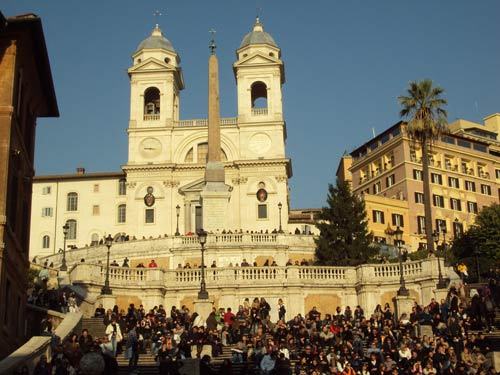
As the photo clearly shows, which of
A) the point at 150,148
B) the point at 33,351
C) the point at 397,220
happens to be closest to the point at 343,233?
the point at 33,351

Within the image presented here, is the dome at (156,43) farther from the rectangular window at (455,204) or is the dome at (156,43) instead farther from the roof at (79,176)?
the rectangular window at (455,204)

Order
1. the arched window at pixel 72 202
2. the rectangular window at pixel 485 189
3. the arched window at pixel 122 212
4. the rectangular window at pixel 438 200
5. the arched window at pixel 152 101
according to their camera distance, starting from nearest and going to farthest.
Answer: the arched window at pixel 122 212, the arched window at pixel 152 101, the arched window at pixel 72 202, the rectangular window at pixel 438 200, the rectangular window at pixel 485 189

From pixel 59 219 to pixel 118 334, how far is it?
61647 mm

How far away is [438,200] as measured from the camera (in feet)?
313

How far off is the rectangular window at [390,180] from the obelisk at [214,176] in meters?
28.8

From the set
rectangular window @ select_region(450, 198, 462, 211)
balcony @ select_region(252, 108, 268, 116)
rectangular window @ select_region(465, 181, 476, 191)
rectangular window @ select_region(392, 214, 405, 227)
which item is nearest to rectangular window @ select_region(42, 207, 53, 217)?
balcony @ select_region(252, 108, 268, 116)

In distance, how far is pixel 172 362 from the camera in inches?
835

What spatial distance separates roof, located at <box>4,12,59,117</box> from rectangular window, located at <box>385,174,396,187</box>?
66.5 meters

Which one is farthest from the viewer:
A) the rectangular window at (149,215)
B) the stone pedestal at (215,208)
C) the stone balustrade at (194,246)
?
the rectangular window at (149,215)

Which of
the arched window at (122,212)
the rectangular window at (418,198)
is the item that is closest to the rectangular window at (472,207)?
the rectangular window at (418,198)

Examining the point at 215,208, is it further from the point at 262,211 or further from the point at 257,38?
the point at 257,38

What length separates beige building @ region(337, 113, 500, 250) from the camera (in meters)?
91.1

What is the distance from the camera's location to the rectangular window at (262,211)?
80938mm

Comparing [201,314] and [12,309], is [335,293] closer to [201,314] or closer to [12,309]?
[201,314]
